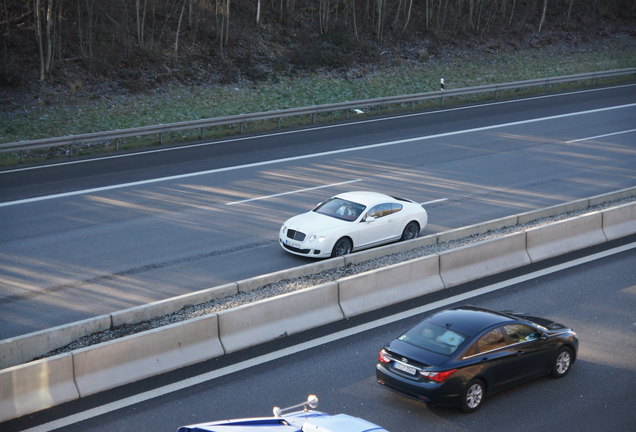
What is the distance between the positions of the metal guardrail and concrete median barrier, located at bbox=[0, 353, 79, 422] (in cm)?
1575

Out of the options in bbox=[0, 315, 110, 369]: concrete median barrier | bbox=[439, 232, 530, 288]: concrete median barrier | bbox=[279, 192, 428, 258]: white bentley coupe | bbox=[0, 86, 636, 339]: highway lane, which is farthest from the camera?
bbox=[279, 192, 428, 258]: white bentley coupe

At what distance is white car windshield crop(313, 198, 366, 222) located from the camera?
56.1 ft

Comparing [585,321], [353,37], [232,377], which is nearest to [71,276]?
[232,377]

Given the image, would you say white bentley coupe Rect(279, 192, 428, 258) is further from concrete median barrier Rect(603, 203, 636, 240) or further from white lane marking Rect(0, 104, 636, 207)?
white lane marking Rect(0, 104, 636, 207)

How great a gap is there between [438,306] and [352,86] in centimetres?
→ 2431

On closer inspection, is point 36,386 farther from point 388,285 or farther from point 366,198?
point 366,198

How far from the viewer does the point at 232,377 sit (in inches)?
432

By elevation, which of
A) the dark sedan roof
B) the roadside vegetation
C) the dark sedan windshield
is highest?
the roadside vegetation

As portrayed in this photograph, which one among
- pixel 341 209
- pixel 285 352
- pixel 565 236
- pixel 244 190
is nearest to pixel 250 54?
pixel 244 190

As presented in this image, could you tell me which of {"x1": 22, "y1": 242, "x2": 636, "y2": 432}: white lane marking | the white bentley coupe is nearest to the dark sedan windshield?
{"x1": 22, "y1": 242, "x2": 636, "y2": 432}: white lane marking

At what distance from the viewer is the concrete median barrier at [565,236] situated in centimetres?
1634

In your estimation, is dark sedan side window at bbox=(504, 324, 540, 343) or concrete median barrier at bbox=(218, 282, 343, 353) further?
concrete median barrier at bbox=(218, 282, 343, 353)

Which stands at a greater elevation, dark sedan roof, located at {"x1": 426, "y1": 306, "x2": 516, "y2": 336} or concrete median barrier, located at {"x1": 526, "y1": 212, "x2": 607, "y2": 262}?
dark sedan roof, located at {"x1": 426, "y1": 306, "x2": 516, "y2": 336}

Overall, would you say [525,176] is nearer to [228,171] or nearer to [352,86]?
[228,171]
